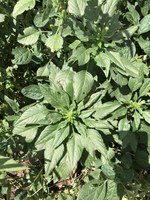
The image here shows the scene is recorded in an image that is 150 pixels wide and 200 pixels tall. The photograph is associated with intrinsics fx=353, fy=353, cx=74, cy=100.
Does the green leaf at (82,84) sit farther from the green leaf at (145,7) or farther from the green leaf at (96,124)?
the green leaf at (145,7)

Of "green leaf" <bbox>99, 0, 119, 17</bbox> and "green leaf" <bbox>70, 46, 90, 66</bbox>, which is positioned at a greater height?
"green leaf" <bbox>99, 0, 119, 17</bbox>

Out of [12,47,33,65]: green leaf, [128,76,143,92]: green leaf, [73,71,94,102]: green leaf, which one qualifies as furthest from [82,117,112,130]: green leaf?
[12,47,33,65]: green leaf

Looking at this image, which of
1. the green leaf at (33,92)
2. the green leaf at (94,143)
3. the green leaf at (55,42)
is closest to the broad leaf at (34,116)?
the green leaf at (33,92)

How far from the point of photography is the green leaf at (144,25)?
1.73 metres

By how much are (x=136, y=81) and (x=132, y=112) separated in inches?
7.6

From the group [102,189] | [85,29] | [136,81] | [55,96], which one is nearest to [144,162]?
[102,189]

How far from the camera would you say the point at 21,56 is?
1852 mm

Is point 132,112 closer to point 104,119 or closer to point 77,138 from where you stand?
point 104,119

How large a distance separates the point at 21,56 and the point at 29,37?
0.14 meters

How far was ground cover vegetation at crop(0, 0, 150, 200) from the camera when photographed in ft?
5.16

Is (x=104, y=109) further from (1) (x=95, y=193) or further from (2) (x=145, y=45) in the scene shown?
(1) (x=95, y=193)

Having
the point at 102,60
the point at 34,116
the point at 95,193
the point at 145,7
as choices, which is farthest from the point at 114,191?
the point at 145,7

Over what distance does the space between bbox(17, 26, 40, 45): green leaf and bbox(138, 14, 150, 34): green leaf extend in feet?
1.67

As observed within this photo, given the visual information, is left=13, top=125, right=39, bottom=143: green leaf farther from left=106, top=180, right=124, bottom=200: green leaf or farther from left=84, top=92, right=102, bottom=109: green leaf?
left=106, top=180, right=124, bottom=200: green leaf
